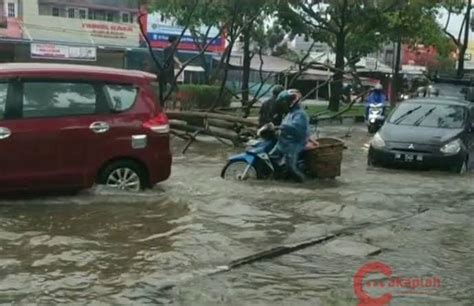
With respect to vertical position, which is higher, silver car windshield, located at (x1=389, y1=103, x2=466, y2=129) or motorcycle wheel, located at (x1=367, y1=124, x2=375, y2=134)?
silver car windshield, located at (x1=389, y1=103, x2=466, y2=129)

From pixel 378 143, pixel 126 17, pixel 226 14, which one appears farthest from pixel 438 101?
pixel 126 17

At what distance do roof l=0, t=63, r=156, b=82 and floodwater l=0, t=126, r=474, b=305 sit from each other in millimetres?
1497

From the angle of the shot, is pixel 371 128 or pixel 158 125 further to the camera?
pixel 371 128

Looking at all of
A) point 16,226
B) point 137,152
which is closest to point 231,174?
point 137,152

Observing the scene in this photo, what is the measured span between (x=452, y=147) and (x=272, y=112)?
3582 mm

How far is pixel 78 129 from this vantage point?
29.9 ft

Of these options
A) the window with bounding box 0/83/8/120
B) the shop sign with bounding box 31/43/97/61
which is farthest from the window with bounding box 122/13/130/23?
the window with bounding box 0/83/8/120

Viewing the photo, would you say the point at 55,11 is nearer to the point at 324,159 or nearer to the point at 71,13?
the point at 71,13

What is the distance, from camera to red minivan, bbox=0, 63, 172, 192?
8.74 m

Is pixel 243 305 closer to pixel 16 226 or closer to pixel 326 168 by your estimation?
pixel 16 226

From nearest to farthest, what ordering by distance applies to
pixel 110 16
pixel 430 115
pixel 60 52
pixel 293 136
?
1. pixel 293 136
2. pixel 430 115
3. pixel 60 52
4. pixel 110 16

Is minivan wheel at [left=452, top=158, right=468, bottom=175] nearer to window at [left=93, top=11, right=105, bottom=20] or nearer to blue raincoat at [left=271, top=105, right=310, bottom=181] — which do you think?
blue raincoat at [left=271, top=105, right=310, bottom=181]

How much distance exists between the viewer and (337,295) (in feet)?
19.4

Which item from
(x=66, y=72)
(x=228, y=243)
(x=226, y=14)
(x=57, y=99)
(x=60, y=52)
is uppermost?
(x=226, y=14)
